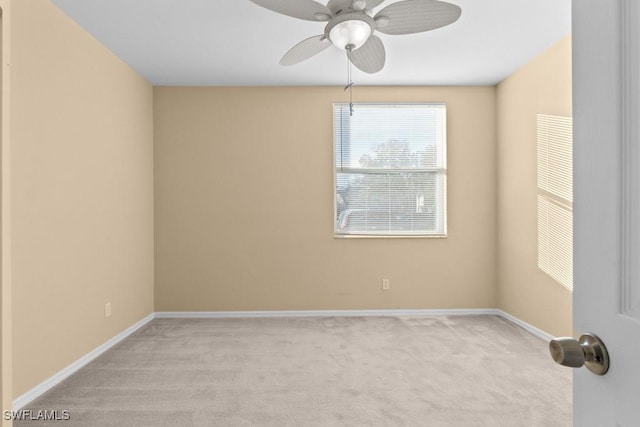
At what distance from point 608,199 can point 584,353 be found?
24 centimetres

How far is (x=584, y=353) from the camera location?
1.97ft

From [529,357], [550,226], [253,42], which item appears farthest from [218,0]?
[529,357]

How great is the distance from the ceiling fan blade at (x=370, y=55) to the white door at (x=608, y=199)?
6.02 ft

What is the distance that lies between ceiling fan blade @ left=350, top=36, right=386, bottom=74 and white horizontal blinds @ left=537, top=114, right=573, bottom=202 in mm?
1765

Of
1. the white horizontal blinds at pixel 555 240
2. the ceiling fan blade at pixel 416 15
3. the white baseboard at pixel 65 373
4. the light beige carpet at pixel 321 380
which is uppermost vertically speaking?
the ceiling fan blade at pixel 416 15

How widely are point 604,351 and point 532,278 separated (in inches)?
146

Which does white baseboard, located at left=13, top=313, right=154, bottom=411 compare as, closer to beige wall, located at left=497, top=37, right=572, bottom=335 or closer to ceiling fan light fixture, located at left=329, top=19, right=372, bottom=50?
ceiling fan light fixture, located at left=329, top=19, right=372, bottom=50

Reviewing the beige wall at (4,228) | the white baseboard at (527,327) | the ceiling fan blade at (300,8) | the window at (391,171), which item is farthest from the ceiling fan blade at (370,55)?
the white baseboard at (527,327)

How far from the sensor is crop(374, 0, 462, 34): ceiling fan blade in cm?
199

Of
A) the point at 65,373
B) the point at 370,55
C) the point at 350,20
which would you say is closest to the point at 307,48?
the point at 370,55

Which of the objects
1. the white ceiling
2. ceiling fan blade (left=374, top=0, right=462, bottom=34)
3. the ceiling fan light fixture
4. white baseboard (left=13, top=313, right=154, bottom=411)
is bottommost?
white baseboard (left=13, top=313, right=154, bottom=411)

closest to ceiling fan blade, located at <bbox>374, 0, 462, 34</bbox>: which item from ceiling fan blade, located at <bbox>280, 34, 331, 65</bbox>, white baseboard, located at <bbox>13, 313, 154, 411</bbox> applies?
ceiling fan blade, located at <bbox>280, 34, 331, 65</bbox>

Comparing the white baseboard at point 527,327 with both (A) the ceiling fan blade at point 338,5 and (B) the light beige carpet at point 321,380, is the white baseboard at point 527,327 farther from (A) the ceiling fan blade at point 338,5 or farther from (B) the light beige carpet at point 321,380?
(A) the ceiling fan blade at point 338,5

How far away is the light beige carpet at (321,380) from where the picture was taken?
2.27 meters
